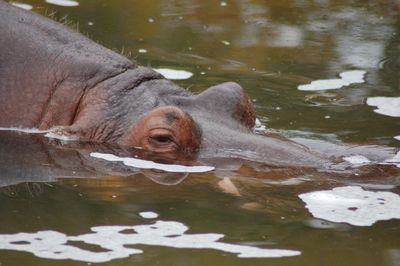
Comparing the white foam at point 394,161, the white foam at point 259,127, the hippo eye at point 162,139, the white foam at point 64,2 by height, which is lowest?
the white foam at point 259,127

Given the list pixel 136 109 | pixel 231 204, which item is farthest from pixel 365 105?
pixel 231 204

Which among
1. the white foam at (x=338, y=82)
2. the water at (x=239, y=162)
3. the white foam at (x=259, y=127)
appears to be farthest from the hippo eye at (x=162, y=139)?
the white foam at (x=338, y=82)

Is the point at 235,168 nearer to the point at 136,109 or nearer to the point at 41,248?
the point at 136,109

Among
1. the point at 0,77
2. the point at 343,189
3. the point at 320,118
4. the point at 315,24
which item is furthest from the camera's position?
the point at 315,24

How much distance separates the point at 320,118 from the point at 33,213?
301 centimetres

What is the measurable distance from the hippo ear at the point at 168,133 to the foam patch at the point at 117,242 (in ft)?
3.91

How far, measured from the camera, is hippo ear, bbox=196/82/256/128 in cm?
711

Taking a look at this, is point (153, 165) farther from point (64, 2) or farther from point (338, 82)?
point (64, 2)

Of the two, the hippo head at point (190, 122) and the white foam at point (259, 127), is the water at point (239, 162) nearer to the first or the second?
the white foam at point (259, 127)

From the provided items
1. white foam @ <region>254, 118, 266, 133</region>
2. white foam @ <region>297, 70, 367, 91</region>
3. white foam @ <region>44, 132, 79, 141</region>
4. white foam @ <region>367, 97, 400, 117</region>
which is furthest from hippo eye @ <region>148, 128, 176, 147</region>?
white foam @ <region>297, 70, 367, 91</region>

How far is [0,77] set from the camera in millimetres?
7145

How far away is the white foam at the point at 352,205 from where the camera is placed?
5883 millimetres

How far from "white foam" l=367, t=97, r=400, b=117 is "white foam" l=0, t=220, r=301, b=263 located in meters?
3.13

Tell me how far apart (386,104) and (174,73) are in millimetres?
1728
